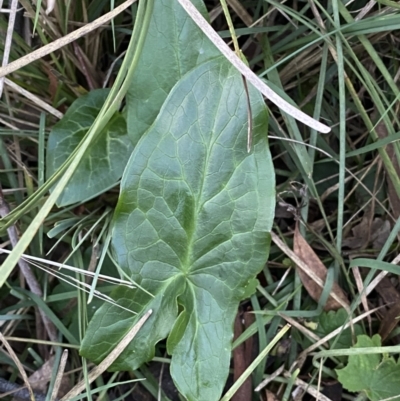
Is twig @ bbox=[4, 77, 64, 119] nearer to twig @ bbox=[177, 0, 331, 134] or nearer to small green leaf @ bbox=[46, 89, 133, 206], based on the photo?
small green leaf @ bbox=[46, 89, 133, 206]

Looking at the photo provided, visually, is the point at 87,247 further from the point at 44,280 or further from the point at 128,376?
the point at 128,376

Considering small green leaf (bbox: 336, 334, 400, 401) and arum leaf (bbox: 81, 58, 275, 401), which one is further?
small green leaf (bbox: 336, 334, 400, 401)

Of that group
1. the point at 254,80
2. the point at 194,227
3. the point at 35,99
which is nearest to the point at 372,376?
the point at 194,227

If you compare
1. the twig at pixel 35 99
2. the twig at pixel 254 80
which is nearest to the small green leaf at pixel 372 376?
the twig at pixel 254 80

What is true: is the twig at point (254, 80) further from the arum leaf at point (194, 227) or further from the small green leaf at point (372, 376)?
the small green leaf at point (372, 376)

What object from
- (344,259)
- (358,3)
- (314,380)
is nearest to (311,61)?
(358,3)

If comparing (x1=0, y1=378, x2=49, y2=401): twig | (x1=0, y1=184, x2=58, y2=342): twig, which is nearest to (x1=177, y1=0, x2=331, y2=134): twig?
(x1=0, y1=184, x2=58, y2=342): twig
